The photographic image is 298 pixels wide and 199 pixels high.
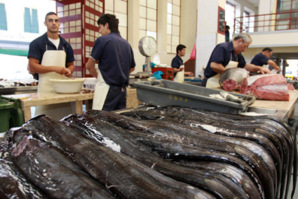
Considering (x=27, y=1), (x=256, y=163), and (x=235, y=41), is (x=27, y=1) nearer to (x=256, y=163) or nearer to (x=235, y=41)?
(x=235, y=41)

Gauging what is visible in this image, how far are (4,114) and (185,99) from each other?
1.83 metres

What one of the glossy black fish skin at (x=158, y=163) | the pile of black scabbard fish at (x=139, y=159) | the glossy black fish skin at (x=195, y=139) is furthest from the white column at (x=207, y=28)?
the glossy black fish skin at (x=158, y=163)

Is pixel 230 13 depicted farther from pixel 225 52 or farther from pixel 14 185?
pixel 14 185

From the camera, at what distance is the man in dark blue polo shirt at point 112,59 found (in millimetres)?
2980

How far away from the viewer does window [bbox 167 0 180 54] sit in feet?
34.5

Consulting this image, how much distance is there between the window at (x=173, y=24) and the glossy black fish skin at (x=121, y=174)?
10.1 m

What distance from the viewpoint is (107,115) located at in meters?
1.26

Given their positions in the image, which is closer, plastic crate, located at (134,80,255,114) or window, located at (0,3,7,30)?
plastic crate, located at (134,80,255,114)

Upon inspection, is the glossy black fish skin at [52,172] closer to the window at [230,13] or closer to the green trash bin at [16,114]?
the green trash bin at [16,114]

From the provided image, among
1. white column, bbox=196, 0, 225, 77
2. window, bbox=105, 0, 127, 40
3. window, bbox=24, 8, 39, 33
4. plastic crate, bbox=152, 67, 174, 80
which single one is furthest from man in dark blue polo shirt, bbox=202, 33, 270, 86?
window, bbox=24, 8, 39, 33

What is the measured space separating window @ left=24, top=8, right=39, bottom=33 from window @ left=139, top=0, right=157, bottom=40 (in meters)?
3.85

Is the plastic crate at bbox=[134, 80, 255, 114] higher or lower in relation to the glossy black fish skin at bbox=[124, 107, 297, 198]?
higher

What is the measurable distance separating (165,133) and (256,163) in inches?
15.9

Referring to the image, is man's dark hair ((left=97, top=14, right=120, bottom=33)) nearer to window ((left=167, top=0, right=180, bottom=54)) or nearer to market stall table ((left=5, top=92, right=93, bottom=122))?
market stall table ((left=5, top=92, right=93, bottom=122))
